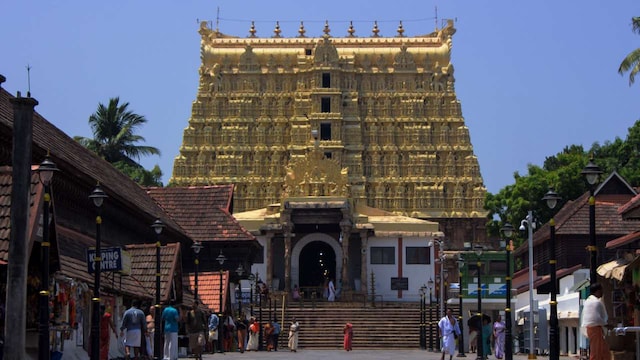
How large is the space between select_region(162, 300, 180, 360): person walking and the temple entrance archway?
53723 millimetres

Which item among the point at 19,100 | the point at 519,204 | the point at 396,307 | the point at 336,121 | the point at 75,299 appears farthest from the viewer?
the point at 336,121

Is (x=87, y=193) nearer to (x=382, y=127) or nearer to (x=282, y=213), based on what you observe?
(x=282, y=213)

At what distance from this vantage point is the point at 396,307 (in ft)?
245

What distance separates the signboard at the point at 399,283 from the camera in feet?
277

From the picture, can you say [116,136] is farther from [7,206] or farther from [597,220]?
[7,206]

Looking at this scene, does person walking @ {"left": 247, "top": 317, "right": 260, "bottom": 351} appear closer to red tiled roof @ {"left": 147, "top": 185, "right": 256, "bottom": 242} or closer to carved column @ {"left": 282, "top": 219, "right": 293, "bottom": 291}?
red tiled roof @ {"left": 147, "top": 185, "right": 256, "bottom": 242}

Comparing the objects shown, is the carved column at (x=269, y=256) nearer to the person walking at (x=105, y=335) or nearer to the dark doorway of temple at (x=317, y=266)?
the dark doorway of temple at (x=317, y=266)

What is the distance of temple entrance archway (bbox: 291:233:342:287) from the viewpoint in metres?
87.9

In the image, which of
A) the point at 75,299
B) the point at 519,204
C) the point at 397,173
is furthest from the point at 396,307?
the point at 75,299

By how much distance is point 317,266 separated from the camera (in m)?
93.6

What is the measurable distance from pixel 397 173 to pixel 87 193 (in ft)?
232

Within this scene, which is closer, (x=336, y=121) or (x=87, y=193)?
(x=87, y=193)

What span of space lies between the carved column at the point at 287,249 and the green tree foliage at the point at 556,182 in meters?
17.6

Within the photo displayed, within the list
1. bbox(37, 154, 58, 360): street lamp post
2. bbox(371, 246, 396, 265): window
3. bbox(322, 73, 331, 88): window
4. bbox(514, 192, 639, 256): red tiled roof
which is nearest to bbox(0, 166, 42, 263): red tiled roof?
bbox(37, 154, 58, 360): street lamp post
